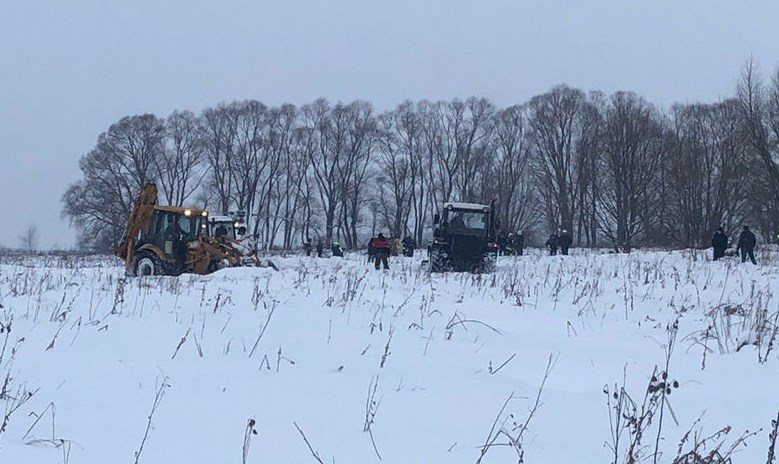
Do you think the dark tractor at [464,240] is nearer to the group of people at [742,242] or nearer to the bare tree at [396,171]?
the group of people at [742,242]

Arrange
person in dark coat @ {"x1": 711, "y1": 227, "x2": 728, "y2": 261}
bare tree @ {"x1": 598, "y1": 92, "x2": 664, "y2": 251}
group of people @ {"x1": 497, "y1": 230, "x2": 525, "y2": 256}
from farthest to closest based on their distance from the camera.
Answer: bare tree @ {"x1": 598, "y1": 92, "x2": 664, "y2": 251} → group of people @ {"x1": 497, "y1": 230, "x2": 525, "y2": 256} → person in dark coat @ {"x1": 711, "y1": 227, "x2": 728, "y2": 261}

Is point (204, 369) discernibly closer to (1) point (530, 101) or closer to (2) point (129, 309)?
(2) point (129, 309)

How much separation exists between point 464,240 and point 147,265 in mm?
9525

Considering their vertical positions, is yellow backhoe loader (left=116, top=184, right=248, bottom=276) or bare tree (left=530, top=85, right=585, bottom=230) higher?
bare tree (left=530, top=85, right=585, bottom=230)

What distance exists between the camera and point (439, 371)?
508 cm

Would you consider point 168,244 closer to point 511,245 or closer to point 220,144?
point 511,245

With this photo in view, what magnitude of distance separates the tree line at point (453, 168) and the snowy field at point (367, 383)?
139 feet

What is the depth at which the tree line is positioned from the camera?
48969mm

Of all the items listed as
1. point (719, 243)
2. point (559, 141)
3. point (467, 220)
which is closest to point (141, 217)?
point (467, 220)

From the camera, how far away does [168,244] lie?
838 inches

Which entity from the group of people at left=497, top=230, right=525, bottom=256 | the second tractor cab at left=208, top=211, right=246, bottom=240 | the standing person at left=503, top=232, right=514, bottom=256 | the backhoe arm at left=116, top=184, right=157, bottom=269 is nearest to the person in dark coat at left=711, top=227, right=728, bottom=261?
the second tractor cab at left=208, top=211, right=246, bottom=240

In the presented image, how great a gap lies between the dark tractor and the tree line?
25.9 metres

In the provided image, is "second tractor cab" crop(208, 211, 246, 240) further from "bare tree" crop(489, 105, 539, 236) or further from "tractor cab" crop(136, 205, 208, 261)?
"bare tree" crop(489, 105, 539, 236)

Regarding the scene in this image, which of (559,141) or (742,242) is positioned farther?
(559,141)
